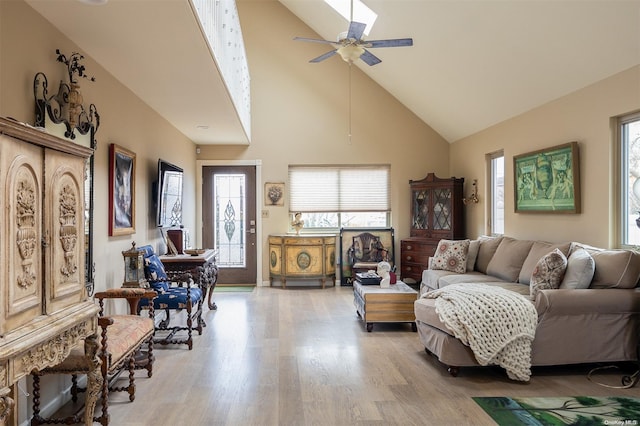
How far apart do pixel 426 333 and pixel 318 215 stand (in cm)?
418

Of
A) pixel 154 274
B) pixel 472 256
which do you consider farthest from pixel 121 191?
pixel 472 256

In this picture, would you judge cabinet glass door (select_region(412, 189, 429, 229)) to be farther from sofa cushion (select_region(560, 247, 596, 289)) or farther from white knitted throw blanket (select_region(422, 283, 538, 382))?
white knitted throw blanket (select_region(422, 283, 538, 382))

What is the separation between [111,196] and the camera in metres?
3.86

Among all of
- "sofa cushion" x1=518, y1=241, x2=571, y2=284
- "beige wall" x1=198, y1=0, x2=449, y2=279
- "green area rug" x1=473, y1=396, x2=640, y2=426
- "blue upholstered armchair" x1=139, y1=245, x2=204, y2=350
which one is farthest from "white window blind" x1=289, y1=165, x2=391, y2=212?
"green area rug" x1=473, y1=396, x2=640, y2=426

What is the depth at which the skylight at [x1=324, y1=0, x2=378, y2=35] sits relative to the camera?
5.61 m

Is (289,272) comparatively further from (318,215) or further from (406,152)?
(406,152)

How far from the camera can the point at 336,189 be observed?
25.3 feet

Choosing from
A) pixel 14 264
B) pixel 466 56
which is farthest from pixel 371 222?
pixel 14 264

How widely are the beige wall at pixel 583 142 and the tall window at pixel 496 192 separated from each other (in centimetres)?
34

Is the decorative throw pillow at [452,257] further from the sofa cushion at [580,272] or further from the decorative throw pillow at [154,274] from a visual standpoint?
the decorative throw pillow at [154,274]

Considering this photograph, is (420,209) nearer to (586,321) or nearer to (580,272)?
(580,272)

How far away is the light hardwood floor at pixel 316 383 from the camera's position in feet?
9.13

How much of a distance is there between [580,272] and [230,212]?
5.44 m

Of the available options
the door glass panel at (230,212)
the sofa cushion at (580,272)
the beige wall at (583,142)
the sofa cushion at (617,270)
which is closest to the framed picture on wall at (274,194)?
the door glass panel at (230,212)
